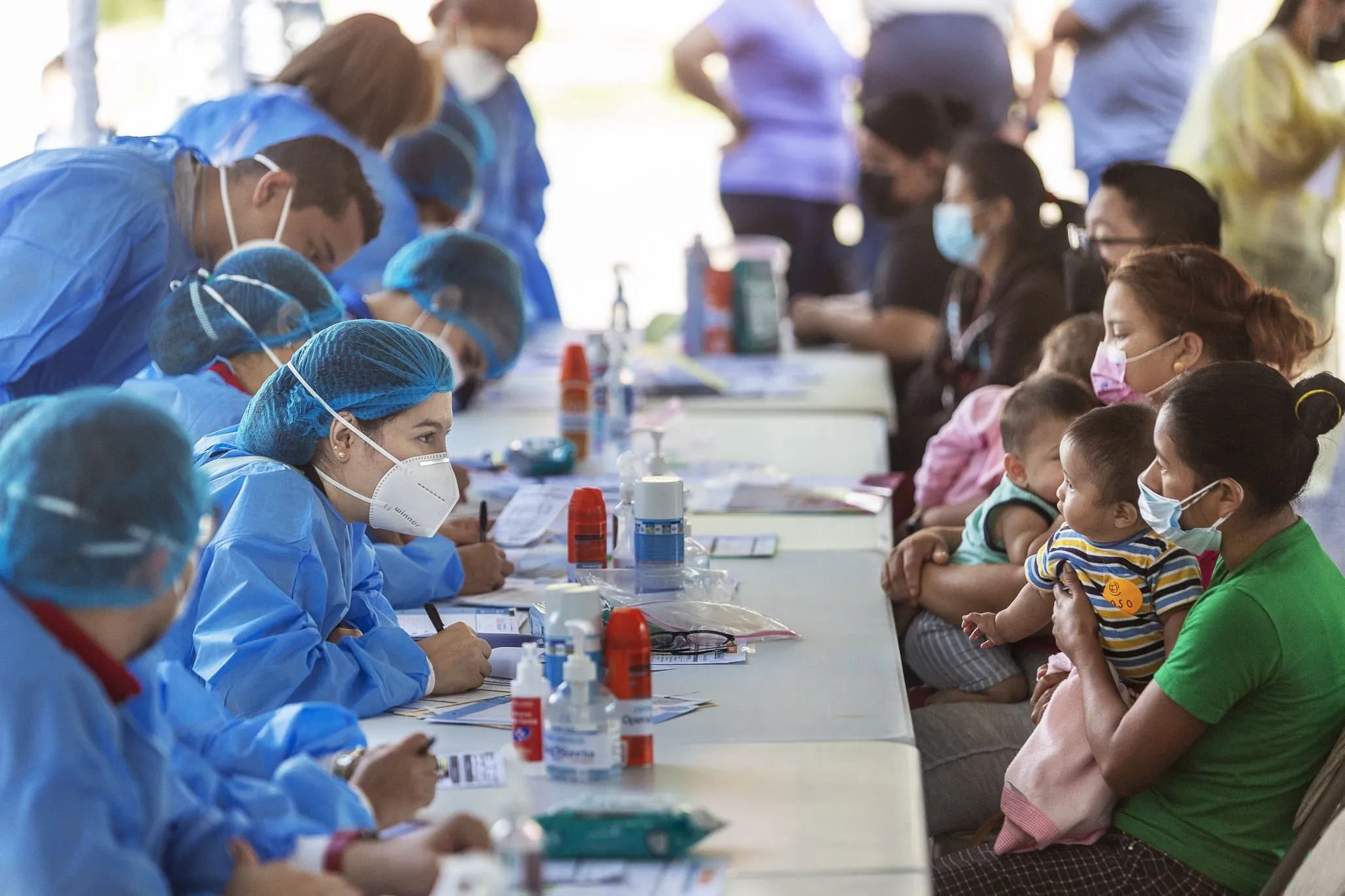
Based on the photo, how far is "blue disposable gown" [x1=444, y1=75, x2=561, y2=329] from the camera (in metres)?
5.75

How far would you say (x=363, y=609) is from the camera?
2293 millimetres

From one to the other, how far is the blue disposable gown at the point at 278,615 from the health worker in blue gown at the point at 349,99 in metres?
1.85

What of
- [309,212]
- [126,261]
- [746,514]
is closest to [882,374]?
[746,514]

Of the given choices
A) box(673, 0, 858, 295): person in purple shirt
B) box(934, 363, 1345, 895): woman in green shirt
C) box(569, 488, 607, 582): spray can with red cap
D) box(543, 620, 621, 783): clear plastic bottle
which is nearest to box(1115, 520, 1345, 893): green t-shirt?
box(934, 363, 1345, 895): woman in green shirt

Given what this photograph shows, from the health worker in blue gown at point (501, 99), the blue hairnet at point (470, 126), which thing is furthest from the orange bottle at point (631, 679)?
the health worker in blue gown at point (501, 99)

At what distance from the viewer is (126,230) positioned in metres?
3.00

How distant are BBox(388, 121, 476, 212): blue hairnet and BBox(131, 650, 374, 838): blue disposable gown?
3.09 meters

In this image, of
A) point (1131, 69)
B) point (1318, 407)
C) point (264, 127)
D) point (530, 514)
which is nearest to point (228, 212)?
point (264, 127)

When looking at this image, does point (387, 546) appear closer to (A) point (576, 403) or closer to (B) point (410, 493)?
(B) point (410, 493)

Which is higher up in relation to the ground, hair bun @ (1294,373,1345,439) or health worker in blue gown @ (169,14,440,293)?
health worker in blue gown @ (169,14,440,293)

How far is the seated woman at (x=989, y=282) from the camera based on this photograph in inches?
150

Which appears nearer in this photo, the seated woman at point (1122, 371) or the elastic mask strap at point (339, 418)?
the elastic mask strap at point (339, 418)

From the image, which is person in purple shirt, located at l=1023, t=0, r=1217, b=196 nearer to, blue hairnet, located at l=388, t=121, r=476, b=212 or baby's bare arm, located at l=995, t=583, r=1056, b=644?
blue hairnet, located at l=388, t=121, r=476, b=212

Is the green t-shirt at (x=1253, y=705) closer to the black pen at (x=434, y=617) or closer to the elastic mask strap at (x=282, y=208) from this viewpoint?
the black pen at (x=434, y=617)
